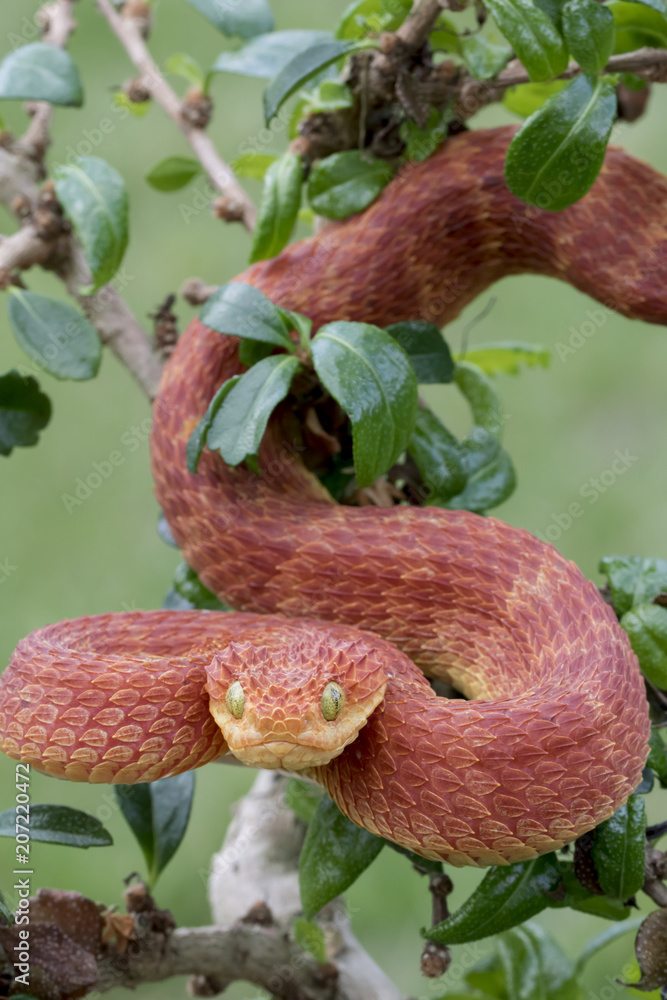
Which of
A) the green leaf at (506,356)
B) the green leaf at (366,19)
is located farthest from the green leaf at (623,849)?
the green leaf at (366,19)

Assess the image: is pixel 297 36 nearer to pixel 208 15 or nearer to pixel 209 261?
pixel 208 15

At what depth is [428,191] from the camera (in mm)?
997

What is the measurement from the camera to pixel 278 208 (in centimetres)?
99

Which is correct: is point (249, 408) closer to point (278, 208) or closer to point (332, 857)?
point (278, 208)

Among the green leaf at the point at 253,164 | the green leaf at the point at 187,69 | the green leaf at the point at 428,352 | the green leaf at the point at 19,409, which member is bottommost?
the green leaf at the point at 428,352

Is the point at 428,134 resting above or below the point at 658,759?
above

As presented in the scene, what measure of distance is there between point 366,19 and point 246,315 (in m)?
0.40

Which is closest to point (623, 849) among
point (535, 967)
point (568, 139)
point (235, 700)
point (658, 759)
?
point (658, 759)

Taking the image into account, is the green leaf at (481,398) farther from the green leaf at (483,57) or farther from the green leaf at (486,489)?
the green leaf at (483,57)

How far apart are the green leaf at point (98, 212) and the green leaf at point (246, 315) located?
20 centimetres

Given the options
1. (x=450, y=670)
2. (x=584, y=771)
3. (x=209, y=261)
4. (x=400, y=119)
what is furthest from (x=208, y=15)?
(x=209, y=261)

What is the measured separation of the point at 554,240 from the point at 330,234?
23 cm

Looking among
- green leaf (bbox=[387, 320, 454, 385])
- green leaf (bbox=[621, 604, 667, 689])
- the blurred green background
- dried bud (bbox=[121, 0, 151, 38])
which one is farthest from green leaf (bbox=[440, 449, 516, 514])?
the blurred green background

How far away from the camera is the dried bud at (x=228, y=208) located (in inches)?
46.6
